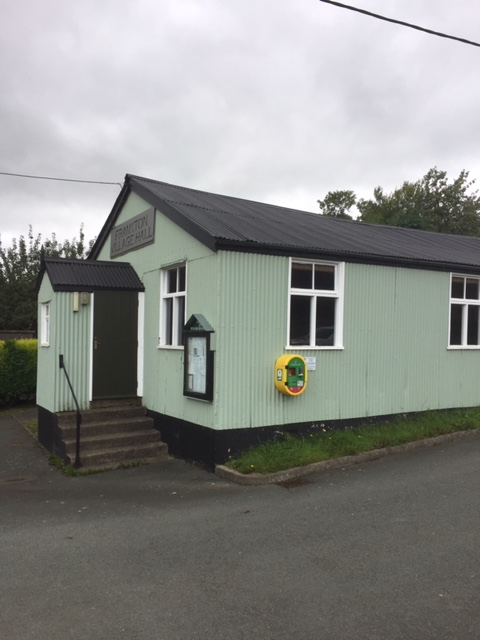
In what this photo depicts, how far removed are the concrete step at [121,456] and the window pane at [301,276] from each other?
367cm

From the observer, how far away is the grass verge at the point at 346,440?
26.6 ft

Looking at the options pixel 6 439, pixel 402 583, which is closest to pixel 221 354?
pixel 402 583

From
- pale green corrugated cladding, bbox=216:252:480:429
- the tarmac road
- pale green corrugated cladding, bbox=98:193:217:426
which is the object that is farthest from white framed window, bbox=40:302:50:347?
pale green corrugated cladding, bbox=216:252:480:429

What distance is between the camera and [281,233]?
9.75 meters

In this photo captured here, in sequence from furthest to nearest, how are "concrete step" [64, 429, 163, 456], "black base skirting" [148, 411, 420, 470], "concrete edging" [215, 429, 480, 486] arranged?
"concrete step" [64, 429, 163, 456]
"black base skirting" [148, 411, 420, 470]
"concrete edging" [215, 429, 480, 486]

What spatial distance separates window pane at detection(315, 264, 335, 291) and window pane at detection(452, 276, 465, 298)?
3177mm

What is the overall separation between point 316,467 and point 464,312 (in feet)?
17.4

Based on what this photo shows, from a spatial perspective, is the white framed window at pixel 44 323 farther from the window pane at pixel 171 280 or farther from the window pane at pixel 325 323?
the window pane at pixel 325 323

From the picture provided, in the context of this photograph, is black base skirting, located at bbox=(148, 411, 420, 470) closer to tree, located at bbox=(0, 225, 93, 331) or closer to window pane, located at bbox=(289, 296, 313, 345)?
window pane, located at bbox=(289, 296, 313, 345)

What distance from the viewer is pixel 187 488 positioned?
25.5 ft

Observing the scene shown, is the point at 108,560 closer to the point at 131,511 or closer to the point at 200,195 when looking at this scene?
the point at 131,511

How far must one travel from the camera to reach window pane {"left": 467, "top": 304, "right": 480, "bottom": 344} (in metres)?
11.6

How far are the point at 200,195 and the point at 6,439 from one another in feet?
23.6

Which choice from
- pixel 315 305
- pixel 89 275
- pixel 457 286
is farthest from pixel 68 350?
pixel 457 286
